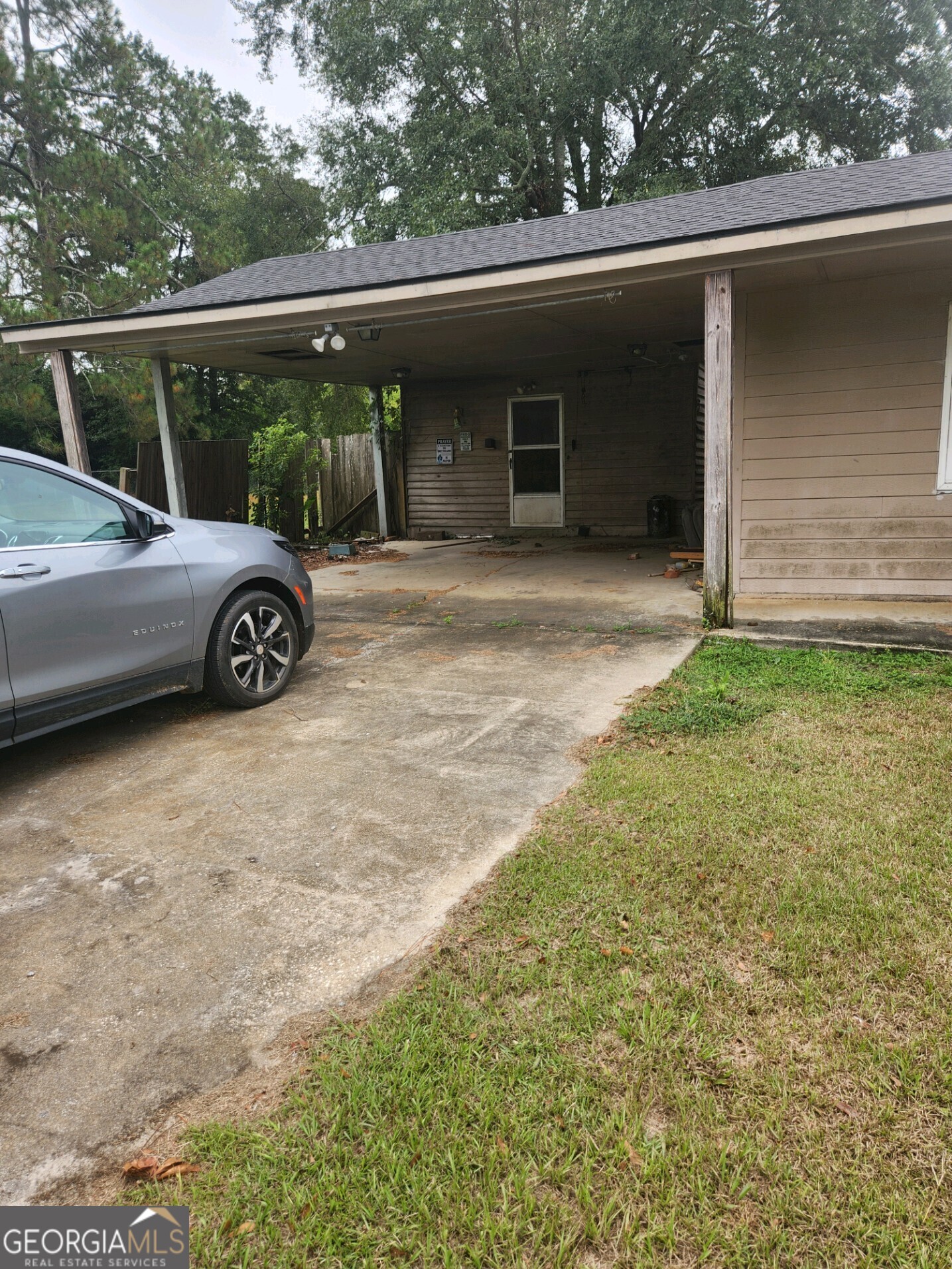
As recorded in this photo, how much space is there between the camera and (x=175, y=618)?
14.0ft

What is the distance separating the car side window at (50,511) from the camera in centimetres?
372

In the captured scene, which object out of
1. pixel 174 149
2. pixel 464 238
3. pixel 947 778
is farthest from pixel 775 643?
pixel 174 149

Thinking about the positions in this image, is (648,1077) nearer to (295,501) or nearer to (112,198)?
(295,501)

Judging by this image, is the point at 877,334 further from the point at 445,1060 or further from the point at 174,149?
the point at 174,149

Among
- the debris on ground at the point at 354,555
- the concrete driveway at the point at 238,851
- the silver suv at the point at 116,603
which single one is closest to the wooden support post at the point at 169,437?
the debris on ground at the point at 354,555

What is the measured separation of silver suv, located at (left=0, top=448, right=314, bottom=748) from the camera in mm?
3562

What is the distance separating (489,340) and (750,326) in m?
3.77

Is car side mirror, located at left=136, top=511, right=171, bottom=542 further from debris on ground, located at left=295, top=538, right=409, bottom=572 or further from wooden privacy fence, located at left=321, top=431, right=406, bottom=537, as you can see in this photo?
wooden privacy fence, located at left=321, top=431, right=406, bottom=537

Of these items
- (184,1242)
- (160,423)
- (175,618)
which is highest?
(160,423)

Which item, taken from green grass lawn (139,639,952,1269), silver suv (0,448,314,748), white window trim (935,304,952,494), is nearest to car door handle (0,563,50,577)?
silver suv (0,448,314,748)

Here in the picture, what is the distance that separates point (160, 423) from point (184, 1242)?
9069 mm

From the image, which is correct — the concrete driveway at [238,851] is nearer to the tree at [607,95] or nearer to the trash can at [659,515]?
the trash can at [659,515]

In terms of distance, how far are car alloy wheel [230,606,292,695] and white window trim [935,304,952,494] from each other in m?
5.37

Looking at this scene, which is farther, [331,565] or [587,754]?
[331,565]
